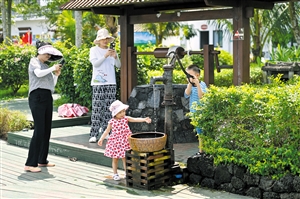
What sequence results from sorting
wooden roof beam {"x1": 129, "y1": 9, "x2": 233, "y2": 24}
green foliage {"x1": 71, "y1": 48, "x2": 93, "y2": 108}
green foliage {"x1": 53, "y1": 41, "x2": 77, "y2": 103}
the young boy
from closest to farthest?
the young boy < wooden roof beam {"x1": 129, "y1": 9, "x2": 233, "y2": 24} < green foliage {"x1": 71, "y1": 48, "x2": 93, "y2": 108} < green foliage {"x1": 53, "y1": 41, "x2": 77, "y2": 103}

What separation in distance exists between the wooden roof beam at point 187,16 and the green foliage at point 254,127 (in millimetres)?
2177

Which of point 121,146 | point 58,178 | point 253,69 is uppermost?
point 253,69

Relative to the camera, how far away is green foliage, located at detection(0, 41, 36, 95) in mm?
20094

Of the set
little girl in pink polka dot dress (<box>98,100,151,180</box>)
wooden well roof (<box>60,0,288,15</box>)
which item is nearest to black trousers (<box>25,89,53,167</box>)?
little girl in pink polka dot dress (<box>98,100,151,180</box>)

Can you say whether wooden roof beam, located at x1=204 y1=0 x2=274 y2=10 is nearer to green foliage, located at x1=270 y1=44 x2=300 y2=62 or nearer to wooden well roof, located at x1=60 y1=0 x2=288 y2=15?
wooden well roof, located at x1=60 y1=0 x2=288 y2=15

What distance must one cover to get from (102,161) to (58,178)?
3.03 feet

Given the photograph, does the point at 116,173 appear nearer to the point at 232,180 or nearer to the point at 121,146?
the point at 121,146

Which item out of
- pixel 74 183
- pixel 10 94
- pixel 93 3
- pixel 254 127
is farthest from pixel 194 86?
pixel 10 94

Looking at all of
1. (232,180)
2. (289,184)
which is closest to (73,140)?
(232,180)

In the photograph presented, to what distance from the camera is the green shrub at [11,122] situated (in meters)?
11.8

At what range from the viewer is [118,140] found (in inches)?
313

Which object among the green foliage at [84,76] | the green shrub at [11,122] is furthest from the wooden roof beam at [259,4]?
the green shrub at [11,122]

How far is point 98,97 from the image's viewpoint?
10.1 meters

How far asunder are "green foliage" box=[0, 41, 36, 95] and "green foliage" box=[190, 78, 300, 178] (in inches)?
543
